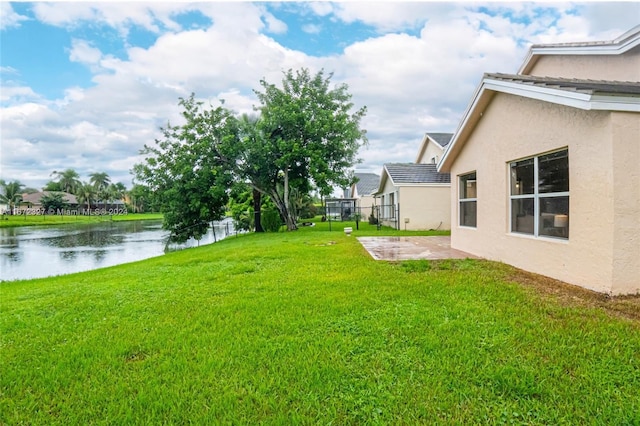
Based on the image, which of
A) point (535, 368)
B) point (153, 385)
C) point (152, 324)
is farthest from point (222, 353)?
point (535, 368)

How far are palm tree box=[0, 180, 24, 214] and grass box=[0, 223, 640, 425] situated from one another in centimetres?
7830

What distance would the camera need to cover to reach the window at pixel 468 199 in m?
9.01

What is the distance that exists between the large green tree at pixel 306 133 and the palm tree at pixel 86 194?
238ft

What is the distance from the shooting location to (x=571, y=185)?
5.38 meters

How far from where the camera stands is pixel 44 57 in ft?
36.7

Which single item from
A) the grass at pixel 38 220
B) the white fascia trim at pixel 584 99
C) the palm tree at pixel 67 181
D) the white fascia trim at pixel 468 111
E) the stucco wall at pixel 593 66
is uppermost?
the palm tree at pixel 67 181

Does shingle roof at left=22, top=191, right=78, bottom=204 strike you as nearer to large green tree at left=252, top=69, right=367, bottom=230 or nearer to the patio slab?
large green tree at left=252, top=69, right=367, bottom=230

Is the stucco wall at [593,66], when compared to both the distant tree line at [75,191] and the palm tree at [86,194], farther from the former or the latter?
the palm tree at [86,194]

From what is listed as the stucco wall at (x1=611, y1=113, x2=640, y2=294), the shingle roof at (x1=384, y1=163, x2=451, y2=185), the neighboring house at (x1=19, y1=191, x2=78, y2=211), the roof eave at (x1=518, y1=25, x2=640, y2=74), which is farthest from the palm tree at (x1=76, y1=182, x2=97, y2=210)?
the stucco wall at (x1=611, y1=113, x2=640, y2=294)

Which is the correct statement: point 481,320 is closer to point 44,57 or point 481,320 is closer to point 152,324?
point 152,324

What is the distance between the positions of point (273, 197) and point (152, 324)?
53.3ft

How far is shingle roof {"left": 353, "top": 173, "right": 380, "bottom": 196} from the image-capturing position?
36.1 m

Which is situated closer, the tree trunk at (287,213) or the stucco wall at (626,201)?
the stucco wall at (626,201)

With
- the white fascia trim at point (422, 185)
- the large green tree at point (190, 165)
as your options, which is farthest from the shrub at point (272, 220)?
the white fascia trim at point (422, 185)
